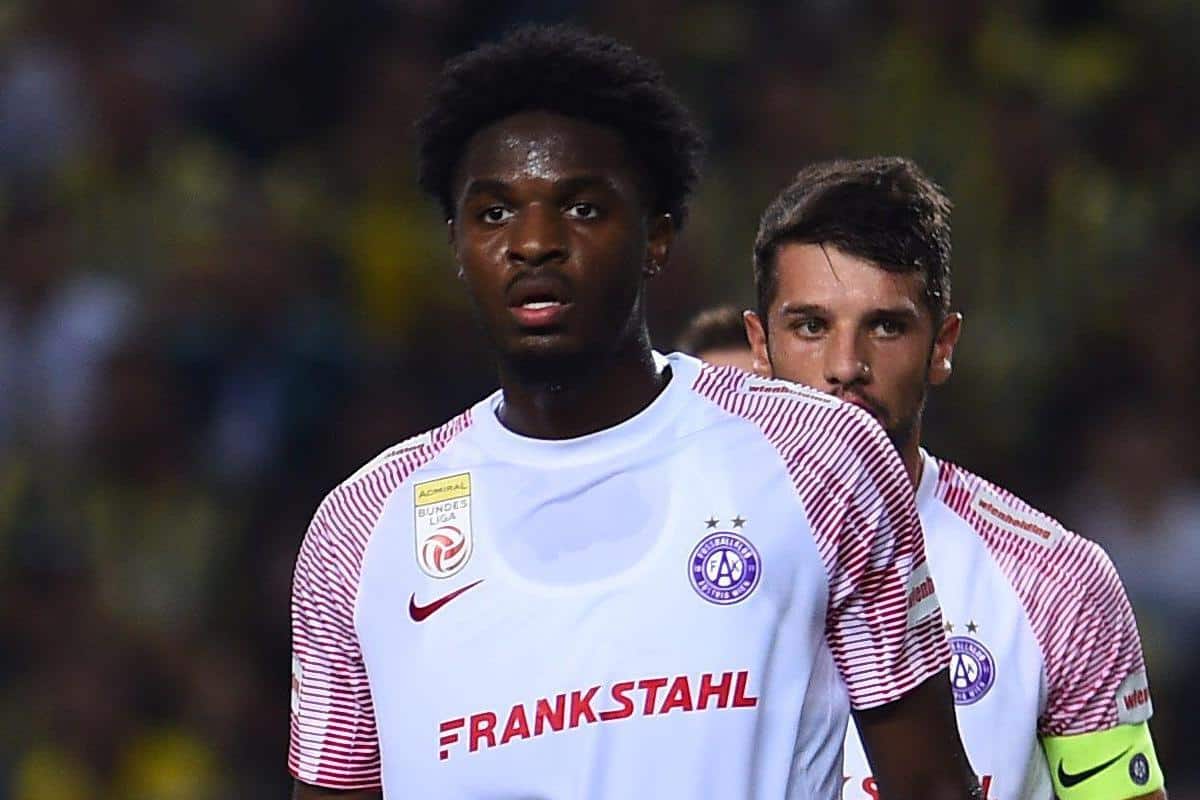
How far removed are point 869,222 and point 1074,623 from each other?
0.76 metres

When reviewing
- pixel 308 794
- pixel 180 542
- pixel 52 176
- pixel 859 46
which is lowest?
pixel 308 794

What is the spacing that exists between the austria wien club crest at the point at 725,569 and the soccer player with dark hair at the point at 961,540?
68 centimetres

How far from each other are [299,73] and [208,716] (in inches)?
86.7

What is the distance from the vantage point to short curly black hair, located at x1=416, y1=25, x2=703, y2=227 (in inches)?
123

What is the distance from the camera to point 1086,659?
3.74 metres

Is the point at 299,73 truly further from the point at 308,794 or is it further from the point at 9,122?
the point at 308,794

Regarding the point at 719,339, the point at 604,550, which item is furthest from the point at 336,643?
the point at 719,339

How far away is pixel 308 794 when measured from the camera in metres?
3.31

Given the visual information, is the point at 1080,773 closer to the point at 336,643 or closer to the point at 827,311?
the point at 827,311

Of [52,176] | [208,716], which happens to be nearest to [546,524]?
[208,716]

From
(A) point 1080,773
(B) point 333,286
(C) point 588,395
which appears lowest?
(A) point 1080,773

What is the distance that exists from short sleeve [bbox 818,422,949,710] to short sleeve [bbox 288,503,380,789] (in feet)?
2.22

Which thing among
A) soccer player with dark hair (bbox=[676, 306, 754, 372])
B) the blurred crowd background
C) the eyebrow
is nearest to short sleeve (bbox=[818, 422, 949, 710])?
the eyebrow

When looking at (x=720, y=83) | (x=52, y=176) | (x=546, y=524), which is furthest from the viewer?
(x=720, y=83)
